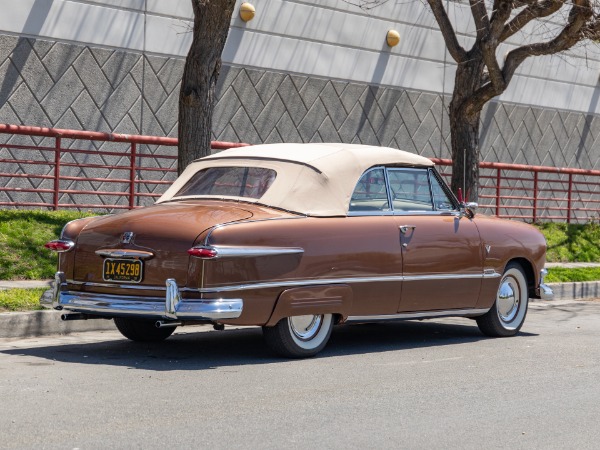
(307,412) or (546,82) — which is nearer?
(307,412)

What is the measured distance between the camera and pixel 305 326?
9.09 meters

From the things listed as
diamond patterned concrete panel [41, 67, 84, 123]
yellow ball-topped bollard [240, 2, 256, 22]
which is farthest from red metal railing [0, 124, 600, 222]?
yellow ball-topped bollard [240, 2, 256, 22]

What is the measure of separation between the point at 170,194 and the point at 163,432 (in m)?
3.99

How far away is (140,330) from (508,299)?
348 centimetres

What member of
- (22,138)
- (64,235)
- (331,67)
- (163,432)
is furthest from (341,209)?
(331,67)

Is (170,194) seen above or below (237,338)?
above

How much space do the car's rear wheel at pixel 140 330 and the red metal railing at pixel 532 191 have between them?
37.6 ft

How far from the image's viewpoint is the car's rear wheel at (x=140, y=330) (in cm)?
974

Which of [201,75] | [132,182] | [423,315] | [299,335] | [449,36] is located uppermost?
[449,36]

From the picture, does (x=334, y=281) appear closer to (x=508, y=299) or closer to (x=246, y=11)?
(x=508, y=299)

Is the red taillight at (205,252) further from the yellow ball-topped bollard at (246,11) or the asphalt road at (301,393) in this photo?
the yellow ball-topped bollard at (246,11)

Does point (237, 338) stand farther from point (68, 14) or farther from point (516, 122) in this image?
point (516, 122)

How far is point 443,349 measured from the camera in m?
9.93

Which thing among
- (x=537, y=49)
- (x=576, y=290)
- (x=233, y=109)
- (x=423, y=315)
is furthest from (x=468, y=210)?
(x=233, y=109)
